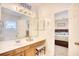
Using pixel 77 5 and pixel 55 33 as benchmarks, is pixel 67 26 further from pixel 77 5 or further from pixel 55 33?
pixel 77 5

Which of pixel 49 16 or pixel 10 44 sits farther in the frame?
pixel 49 16

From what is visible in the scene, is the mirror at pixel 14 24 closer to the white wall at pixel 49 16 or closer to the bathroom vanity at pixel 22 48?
the bathroom vanity at pixel 22 48

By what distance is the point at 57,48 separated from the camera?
1696 mm

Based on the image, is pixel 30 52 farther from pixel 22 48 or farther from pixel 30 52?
pixel 22 48

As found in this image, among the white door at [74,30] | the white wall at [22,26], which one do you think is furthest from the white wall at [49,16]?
the white wall at [22,26]

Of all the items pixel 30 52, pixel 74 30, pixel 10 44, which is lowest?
pixel 30 52

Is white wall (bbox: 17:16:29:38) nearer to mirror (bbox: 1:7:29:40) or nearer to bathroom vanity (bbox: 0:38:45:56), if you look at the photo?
mirror (bbox: 1:7:29:40)

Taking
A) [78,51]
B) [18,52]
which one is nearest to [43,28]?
[18,52]

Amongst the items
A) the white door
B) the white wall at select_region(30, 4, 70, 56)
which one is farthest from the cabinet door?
the white door

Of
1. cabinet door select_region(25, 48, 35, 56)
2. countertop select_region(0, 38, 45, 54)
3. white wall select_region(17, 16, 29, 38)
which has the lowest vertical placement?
cabinet door select_region(25, 48, 35, 56)

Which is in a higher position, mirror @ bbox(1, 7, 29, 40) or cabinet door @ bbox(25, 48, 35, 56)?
mirror @ bbox(1, 7, 29, 40)

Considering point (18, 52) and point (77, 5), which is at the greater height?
point (77, 5)

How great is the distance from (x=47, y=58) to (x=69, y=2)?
0.81 meters

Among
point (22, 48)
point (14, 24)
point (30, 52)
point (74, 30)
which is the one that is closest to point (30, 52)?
point (30, 52)
